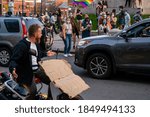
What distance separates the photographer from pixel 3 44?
13.3 m

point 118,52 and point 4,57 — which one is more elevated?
point 118,52

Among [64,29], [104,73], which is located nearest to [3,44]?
[64,29]

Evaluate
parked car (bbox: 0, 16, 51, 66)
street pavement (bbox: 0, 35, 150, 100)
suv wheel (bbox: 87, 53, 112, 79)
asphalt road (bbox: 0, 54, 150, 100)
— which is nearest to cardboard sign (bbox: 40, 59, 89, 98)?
street pavement (bbox: 0, 35, 150, 100)

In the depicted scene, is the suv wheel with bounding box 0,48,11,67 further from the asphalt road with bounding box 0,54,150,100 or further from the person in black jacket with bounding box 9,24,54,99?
the person in black jacket with bounding box 9,24,54,99

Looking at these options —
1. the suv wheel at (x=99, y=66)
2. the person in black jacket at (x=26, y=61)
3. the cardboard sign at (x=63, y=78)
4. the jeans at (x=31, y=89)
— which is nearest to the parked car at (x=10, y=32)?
the suv wheel at (x=99, y=66)

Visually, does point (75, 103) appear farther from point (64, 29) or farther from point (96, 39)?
Result: point (64, 29)

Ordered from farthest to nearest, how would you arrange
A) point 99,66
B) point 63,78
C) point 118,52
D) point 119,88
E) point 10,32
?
1. point 10,32
2. point 99,66
3. point 118,52
4. point 119,88
5. point 63,78

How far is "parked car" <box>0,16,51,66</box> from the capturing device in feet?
42.9

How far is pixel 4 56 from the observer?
13383mm

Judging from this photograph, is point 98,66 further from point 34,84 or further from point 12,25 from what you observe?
point 34,84

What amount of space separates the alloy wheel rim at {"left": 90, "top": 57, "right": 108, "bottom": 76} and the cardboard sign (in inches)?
211

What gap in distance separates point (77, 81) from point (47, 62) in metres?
0.43

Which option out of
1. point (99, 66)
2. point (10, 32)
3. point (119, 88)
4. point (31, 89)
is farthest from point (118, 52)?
point (31, 89)

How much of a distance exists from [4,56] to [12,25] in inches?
41.2
